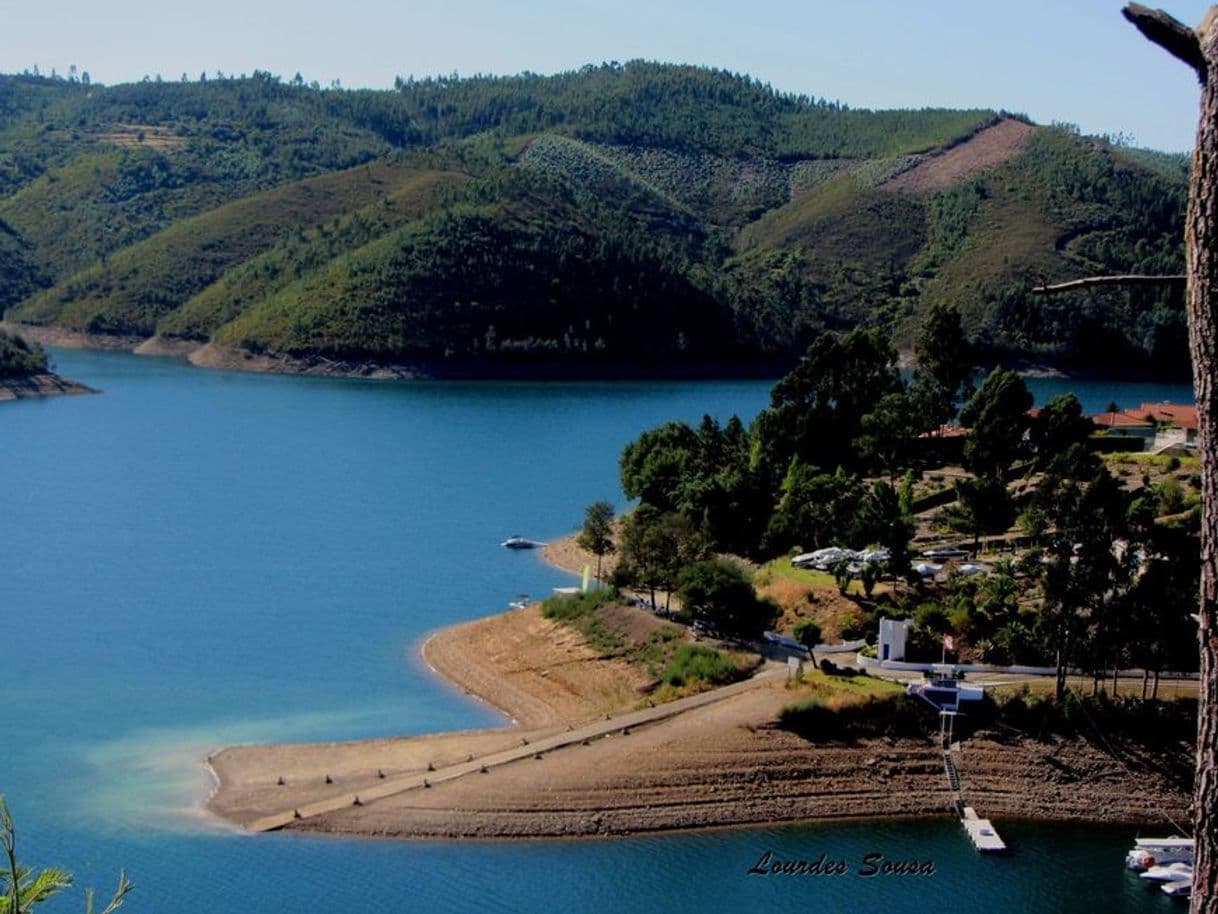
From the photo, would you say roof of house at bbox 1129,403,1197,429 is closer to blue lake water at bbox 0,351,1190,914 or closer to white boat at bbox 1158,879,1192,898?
blue lake water at bbox 0,351,1190,914

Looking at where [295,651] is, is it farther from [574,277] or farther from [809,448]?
[574,277]

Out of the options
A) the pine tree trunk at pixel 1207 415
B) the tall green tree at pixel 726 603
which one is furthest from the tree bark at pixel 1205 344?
the tall green tree at pixel 726 603

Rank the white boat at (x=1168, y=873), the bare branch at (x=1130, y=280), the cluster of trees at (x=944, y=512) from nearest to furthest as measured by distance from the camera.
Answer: the bare branch at (x=1130, y=280) → the white boat at (x=1168, y=873) → the cluster of trees at (x=944, y=512)

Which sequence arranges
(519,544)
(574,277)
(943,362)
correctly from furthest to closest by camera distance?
(574,277) → (519,544) → (943,362)

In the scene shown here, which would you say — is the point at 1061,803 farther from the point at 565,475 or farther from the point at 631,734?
the point at 565,475

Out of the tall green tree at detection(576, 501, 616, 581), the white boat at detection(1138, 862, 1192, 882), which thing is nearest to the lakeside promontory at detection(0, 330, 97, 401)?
the tall green tree at detection(576, 501, 616, 581)

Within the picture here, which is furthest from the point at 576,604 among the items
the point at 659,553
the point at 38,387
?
the point at 38,387

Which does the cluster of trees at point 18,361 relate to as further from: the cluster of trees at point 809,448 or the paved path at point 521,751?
the paved path at point 521,751
